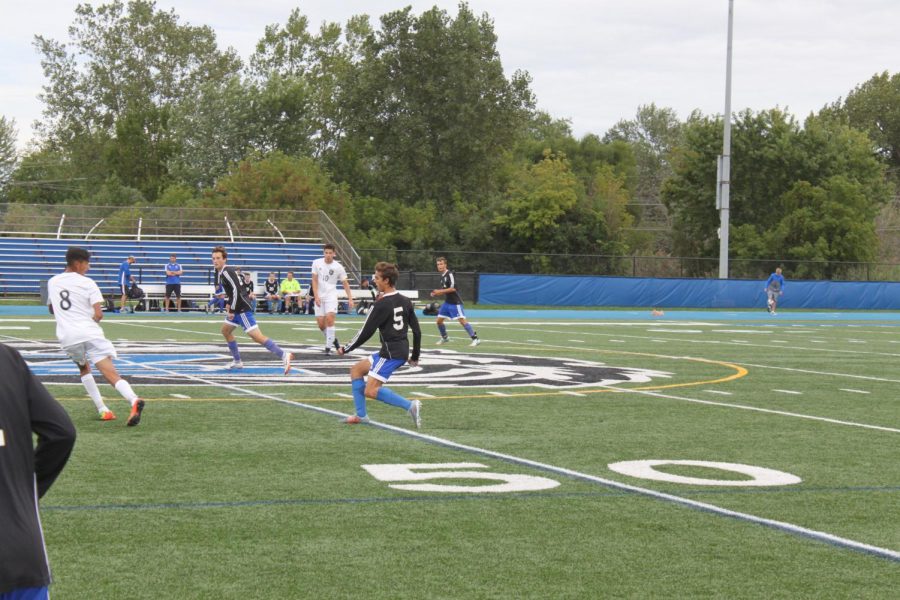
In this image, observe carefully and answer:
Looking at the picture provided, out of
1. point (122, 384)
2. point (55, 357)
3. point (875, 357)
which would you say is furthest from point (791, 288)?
point (122, 384)

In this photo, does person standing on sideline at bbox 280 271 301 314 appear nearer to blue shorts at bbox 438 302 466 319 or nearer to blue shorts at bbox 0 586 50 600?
blue shorts at bbox 438 302 466 319

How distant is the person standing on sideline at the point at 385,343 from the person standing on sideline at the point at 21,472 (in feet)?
27.2

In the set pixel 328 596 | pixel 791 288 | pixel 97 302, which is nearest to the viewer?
pixel 328 596

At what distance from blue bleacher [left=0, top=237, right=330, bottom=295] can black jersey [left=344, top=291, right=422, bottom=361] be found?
33168 millimetres

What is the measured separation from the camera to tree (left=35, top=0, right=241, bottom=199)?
86.2 m

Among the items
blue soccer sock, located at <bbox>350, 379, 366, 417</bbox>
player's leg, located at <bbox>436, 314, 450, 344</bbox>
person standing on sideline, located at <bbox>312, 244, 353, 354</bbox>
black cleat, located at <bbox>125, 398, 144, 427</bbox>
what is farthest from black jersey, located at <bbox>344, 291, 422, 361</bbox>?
player's leg, located at <bbox>436, 314, 450, 344</bbox>

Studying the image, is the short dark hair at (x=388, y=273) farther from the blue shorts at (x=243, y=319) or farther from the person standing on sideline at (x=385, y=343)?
the blue shorts at (x=243, y=319)

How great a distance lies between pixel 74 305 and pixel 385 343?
9.78ft

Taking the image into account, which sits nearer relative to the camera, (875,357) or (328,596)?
(328,596)

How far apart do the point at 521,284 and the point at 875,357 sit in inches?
1058

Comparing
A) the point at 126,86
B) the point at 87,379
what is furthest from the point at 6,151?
the point at 87,379

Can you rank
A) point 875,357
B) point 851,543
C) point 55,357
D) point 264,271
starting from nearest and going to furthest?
point 851,543 < point 55,357 < point 875,357 < point 264,271

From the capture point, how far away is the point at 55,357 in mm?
19375

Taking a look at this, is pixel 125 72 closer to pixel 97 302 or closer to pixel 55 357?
pixel 55 357
